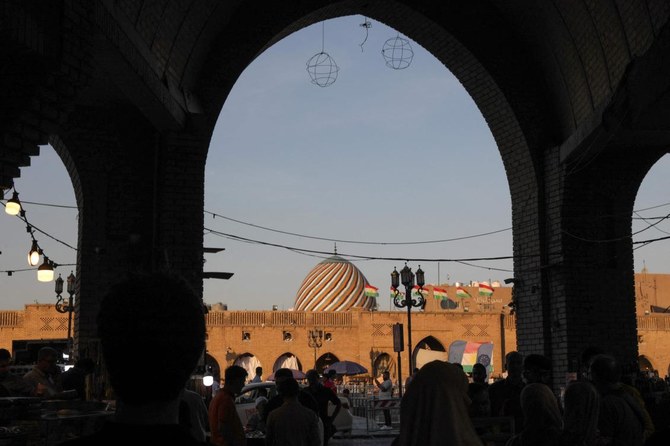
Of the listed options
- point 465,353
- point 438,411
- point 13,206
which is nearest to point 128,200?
point 13,206

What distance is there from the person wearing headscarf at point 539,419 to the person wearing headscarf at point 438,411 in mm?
1216

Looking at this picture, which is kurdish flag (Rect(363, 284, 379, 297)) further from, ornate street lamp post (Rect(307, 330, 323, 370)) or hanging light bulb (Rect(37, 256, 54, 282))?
hanging light bulb (Rect(37, 256, 54, 282))

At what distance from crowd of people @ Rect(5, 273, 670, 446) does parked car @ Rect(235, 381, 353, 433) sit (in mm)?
7638

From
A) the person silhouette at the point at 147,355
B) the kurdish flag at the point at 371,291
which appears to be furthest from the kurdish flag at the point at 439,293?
the person silhouette at the point at 147,355

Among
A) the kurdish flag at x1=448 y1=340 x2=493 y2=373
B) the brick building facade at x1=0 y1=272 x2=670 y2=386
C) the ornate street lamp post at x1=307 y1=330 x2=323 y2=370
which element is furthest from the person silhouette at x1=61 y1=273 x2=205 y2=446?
the ornate street lamp post at x1=307 y1=330 x2=323 y2=370

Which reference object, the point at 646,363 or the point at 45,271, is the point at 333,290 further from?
the point at 45,271

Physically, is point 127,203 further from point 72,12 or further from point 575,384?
point 575,384

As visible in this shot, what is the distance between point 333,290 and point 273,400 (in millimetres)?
56281

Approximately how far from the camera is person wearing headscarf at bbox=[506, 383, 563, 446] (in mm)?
4777

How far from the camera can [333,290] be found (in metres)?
64.7

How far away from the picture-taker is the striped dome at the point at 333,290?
64.3 meters

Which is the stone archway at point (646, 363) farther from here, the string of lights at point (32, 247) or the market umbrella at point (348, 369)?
the string of lights at point (32, 247)

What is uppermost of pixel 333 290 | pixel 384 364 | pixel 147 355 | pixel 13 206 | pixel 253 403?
pixel 333 290

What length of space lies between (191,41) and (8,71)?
562cm
